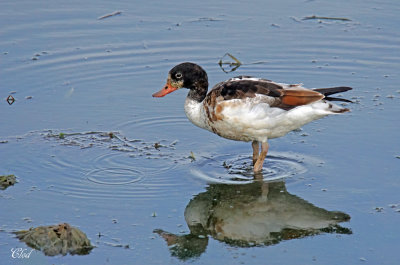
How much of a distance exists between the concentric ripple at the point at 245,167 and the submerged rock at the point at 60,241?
1925 mm

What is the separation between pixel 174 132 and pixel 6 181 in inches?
91.6

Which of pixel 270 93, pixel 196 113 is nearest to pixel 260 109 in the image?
pixel 270 93

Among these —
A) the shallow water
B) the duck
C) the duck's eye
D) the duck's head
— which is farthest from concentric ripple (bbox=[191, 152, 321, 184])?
the duck's eye

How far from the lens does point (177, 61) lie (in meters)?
11.5

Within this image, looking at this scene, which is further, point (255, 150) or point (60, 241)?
point (255, 150)

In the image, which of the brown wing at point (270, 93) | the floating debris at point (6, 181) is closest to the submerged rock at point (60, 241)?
the floating debris at point (6, 181)

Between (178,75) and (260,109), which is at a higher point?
(178,75)

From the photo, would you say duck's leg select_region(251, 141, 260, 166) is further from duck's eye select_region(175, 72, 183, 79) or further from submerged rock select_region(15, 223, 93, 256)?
submerged rock select_region(15, 223, 93, 256)

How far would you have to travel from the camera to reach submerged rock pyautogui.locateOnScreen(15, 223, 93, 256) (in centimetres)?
664

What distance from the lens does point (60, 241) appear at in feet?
21.8

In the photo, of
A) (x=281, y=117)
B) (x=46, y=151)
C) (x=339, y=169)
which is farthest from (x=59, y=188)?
(x=339, y=169)

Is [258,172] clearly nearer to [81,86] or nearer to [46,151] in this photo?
[46,151]

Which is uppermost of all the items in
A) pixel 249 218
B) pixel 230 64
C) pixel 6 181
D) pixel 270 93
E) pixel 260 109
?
pixel 270 93

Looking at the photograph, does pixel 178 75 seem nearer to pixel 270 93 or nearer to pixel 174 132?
pixel 174 132
